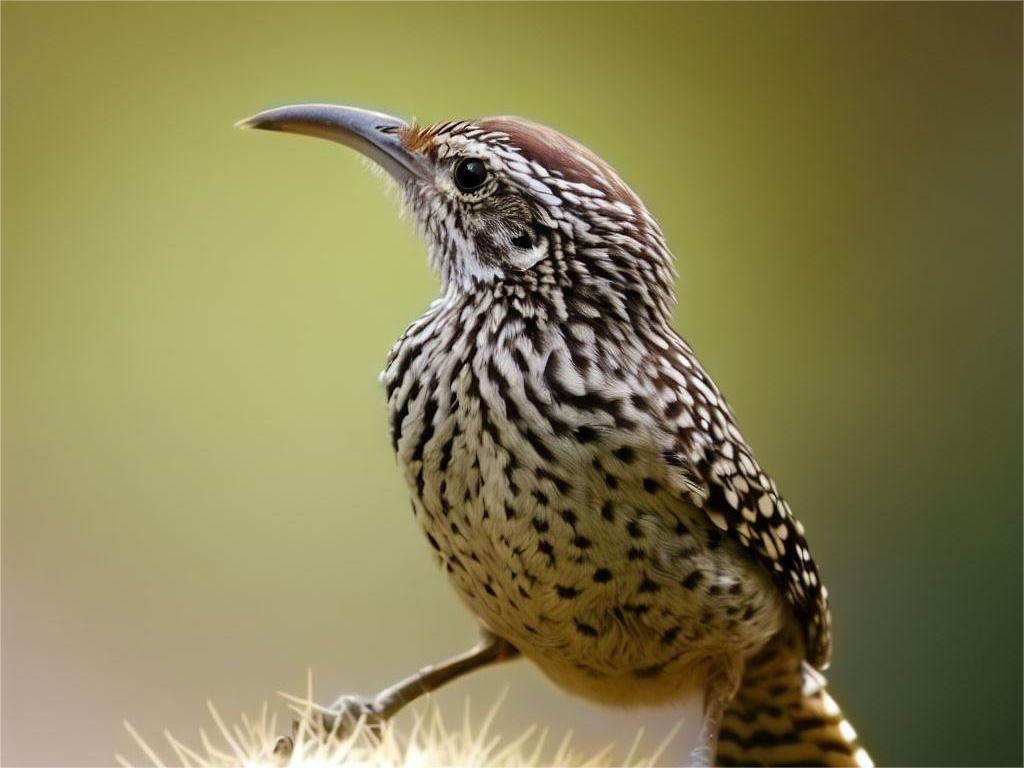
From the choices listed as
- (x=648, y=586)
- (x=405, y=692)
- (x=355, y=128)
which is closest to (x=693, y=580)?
(x=648, y=586)

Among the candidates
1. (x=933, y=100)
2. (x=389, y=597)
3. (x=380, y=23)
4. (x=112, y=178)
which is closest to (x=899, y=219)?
(x=933, y=100)

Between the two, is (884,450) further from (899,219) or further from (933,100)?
(933,100)

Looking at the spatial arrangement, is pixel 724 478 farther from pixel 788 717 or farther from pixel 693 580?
pixel 788 717

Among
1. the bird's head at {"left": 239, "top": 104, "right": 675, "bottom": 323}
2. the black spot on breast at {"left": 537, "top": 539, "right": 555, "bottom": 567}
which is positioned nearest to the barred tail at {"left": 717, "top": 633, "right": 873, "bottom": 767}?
the black spot on breast at {"left": 537, "top": 539, "right": 555, "bottom": 567}

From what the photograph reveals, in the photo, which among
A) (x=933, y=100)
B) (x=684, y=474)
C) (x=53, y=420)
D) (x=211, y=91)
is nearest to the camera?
(x=684, y=474)

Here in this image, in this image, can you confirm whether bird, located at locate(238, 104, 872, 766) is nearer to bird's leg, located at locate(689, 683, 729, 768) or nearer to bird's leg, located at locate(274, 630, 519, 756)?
bird's leg, located at locate(689, 683, 729, 768)

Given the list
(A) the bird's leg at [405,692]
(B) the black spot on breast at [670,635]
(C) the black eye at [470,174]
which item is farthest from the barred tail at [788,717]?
(C) the black eye at [470,174]

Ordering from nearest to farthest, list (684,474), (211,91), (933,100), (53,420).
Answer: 1. (684,474)
2. (211,91)
3. (53,420)
4. (933,100)
